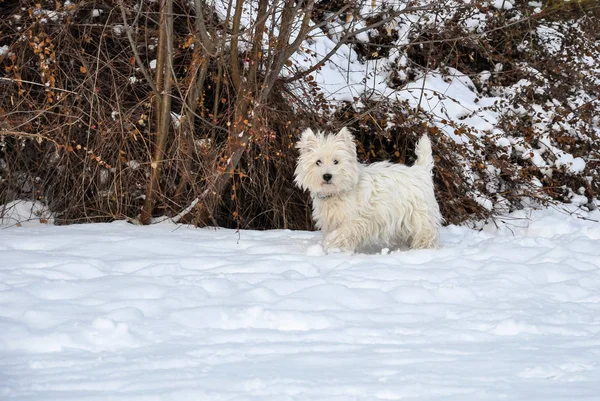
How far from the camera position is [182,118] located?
5.80 metres

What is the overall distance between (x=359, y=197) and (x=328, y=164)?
32cm

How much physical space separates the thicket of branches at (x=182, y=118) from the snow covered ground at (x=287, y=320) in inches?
33.0

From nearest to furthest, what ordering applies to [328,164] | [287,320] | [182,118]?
1. [287,320]
2. [328,164]
3. [182,118]

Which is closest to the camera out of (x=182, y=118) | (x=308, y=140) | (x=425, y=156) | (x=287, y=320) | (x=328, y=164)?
(x=287, y=320)

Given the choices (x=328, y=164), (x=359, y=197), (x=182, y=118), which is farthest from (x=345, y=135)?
(x=182, y=118)

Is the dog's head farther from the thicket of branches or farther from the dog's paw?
the thicket of branches

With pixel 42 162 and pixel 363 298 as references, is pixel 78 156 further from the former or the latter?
pixel 363 298

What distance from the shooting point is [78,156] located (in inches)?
239

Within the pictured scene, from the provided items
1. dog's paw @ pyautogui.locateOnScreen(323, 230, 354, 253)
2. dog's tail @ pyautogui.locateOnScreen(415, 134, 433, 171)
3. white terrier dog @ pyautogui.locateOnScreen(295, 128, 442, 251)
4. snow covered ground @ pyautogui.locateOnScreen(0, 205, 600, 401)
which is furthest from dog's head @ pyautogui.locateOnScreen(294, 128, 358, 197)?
dog's tail @ pyautogui.locateOnScreen(415, 134, 433, 171)

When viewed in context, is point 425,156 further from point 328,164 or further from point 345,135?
point 328,164

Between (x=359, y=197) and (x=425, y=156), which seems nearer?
(x=359, y=197)

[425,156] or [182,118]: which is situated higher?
[182,118]

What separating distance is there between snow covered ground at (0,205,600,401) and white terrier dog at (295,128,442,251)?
0.83ft

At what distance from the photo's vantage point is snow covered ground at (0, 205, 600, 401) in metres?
2.73
